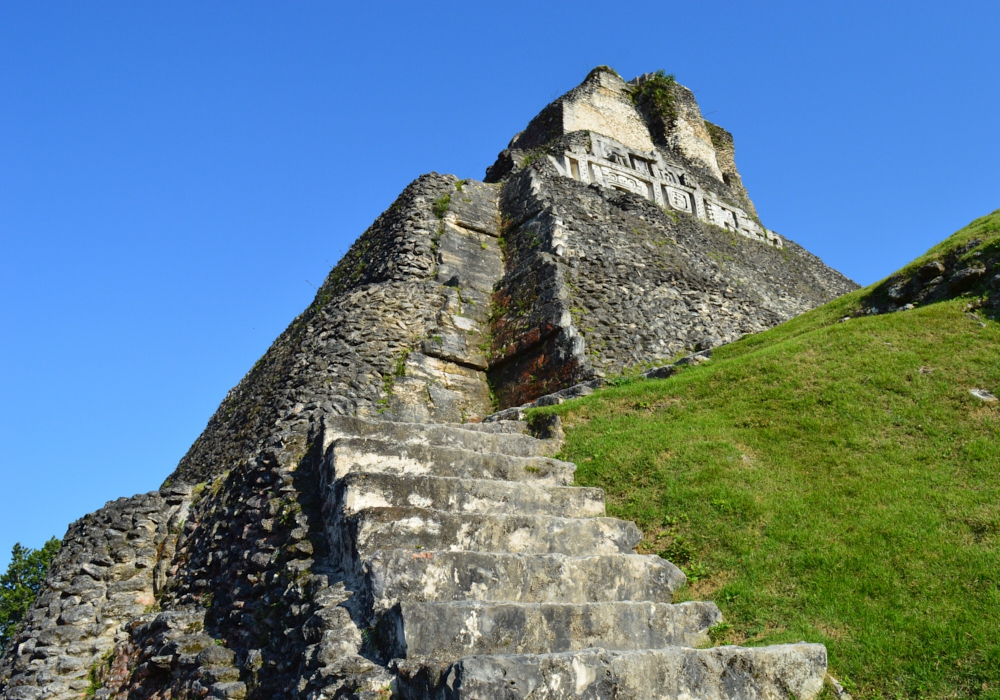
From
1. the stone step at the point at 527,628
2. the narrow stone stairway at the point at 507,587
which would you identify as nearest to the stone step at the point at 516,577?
the narrow stone stairway at the point at 507,587

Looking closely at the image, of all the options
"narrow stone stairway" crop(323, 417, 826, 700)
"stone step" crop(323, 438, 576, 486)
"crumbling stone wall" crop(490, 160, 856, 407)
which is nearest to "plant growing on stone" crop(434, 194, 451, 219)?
"crumbling stone wall" crop(490, 160, 856, 407)

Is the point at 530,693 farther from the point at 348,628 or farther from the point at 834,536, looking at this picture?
the point at 834,536

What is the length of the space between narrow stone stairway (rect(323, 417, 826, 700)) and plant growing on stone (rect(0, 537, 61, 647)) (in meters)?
17.9

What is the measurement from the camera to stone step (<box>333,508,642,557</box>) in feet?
16.7

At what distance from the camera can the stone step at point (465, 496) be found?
555 centimetres

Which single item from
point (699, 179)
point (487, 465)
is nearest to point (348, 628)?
point (487, 465)

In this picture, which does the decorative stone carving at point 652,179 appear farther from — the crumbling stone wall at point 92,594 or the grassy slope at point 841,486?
the crumbling stone wall at point 92,594

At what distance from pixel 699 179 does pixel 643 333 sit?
31.9 feet

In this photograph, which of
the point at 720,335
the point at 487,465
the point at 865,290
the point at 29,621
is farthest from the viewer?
the point at 720,335

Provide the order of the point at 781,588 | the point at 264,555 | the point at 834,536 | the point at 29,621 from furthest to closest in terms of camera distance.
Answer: the point at 29,621 < the point at 264,555 < the point at 834,536 < the point at 781,588

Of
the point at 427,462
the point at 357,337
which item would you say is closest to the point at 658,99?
the point at 357,337

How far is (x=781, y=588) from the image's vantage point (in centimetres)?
507

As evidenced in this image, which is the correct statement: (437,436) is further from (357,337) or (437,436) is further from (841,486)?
→ (357,337)

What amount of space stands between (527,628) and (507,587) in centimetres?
50
